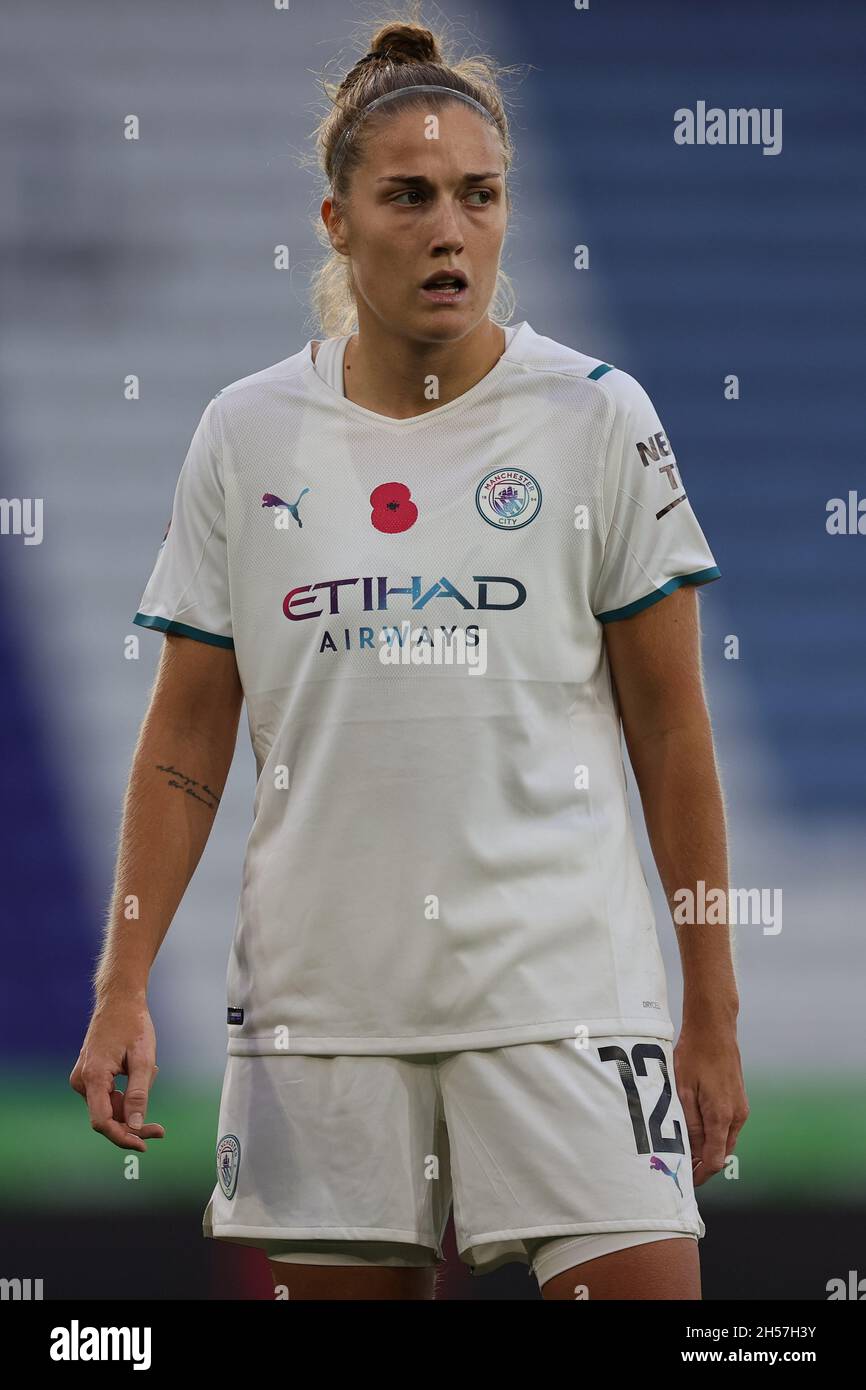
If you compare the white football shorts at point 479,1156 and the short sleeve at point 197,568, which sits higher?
the short sleeve at point 197,568

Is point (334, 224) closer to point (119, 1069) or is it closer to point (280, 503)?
point (280, 503)

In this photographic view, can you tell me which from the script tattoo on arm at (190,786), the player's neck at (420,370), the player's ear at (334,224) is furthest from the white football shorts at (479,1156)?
the player's ear at (334,224)

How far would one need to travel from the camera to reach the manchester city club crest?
6.21ft

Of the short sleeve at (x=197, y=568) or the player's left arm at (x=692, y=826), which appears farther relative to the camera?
the short sleeve at (x=197, y=568)

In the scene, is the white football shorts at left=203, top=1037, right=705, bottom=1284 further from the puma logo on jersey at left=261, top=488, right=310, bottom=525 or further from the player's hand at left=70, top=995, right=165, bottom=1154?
the puma logo on jersey at left=261, top=488, right=310, bottom=525

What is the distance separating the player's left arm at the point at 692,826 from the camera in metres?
1.92

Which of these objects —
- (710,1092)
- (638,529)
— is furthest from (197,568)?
(710,1092)

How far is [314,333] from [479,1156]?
245cm

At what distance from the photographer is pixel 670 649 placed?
6.30 feet

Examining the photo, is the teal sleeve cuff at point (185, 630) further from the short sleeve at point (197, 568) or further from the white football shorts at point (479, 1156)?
the white football shorts at point (479, 1156)

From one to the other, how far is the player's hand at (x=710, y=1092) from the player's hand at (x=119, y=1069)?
0.56 meters

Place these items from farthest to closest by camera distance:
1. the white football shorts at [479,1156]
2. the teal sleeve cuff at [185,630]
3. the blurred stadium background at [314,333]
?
the blurred stadium background at [314,333], the teal sleeve cuff at [185,630], the white football shorts at [479,1156]

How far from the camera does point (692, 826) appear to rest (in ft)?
6.31

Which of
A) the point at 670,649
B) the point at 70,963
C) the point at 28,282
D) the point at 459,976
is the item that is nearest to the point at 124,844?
the point at 459,976
